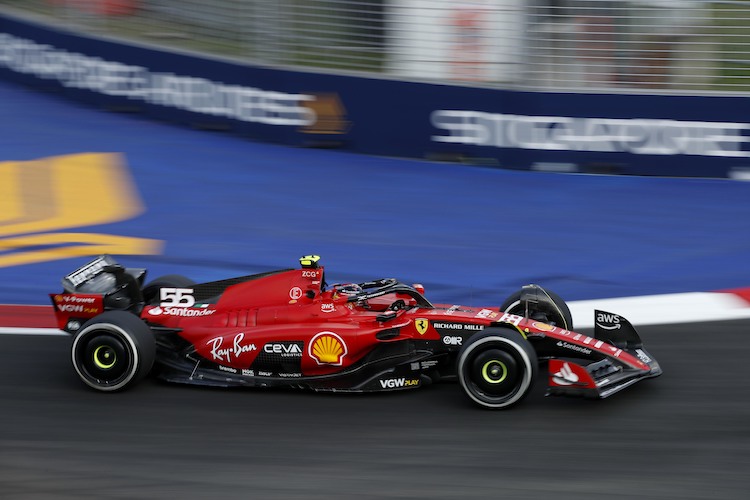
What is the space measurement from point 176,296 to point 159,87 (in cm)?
806

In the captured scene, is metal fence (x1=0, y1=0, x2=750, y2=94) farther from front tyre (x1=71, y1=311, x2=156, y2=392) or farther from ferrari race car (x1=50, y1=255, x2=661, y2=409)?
front tyre (x1=71, y1=311, x2=156, y2=392)

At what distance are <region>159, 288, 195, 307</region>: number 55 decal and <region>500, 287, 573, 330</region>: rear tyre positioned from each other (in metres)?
2.17

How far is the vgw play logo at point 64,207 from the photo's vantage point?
402 inches

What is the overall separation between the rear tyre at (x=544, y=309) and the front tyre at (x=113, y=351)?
2.41m

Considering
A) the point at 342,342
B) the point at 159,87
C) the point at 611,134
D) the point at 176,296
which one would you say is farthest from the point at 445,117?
the point at 342,342

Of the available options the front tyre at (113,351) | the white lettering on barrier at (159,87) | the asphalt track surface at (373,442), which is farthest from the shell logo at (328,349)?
the white lettering on barrier at (159,87)

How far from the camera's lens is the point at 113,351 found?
6.84m

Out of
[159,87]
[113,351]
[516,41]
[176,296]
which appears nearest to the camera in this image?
[113,351]

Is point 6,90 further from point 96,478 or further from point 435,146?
point 96,478

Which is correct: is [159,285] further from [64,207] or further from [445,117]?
[445,117]

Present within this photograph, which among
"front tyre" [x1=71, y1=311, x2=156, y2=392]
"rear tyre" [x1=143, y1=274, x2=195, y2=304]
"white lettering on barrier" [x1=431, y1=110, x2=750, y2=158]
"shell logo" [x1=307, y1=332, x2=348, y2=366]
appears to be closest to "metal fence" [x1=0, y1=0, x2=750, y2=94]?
"white lettering on barrier" [x1=431, y1=110, x2=750, y2=158]

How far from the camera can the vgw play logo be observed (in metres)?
10.2

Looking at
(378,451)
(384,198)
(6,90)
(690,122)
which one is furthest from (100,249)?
(6,90)

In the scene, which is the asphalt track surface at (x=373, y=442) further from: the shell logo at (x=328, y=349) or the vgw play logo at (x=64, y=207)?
the vgw play logo at (x=64, y=207)
